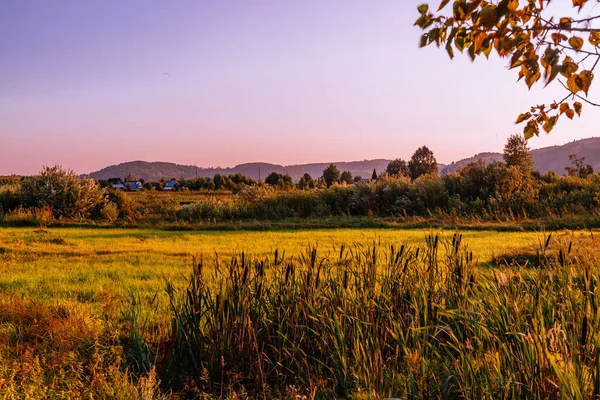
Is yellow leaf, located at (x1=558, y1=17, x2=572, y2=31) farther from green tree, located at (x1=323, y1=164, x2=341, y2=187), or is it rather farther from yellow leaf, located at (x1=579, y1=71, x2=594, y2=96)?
green tree, located at (x1=323, y1=164, x2=341, y2=187)

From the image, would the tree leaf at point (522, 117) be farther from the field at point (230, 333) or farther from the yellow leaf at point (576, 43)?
the field at point (230, 333)

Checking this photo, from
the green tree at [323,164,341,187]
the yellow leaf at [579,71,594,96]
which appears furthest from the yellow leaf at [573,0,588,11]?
the green tree at [323,164,341,187]

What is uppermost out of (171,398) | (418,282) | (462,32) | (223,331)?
(462,32)

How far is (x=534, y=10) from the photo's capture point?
9.84 feet

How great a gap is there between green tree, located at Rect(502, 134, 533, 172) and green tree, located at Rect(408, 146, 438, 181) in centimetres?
2933

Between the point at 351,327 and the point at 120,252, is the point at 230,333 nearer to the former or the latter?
the point at 351,327

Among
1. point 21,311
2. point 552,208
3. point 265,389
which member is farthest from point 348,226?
point 265,389

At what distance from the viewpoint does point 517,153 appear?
85.8ft

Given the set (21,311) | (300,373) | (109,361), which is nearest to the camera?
(300,373)

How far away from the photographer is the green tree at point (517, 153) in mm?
25625

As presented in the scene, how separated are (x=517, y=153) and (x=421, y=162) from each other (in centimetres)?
3141

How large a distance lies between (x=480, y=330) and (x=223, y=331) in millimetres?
1763

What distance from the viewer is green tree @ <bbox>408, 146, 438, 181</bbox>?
56781mm

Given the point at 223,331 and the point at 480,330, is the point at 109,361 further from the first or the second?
the point at 480,330
